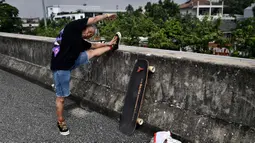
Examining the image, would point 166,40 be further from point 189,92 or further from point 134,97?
point 189,92

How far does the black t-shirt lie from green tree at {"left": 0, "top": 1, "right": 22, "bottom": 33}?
39644mm

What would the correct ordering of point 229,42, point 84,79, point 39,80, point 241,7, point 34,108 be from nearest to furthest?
point 34,108
point 84,79
point 39,80
point 229,42
point 241,7

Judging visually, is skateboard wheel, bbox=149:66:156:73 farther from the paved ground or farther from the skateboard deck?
the paved ground

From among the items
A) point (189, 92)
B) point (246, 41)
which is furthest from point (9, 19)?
point (189, 92)

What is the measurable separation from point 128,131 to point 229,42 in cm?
537

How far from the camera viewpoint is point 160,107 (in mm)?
3539

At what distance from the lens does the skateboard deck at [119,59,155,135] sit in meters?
3.53

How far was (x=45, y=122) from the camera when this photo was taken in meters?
3.84

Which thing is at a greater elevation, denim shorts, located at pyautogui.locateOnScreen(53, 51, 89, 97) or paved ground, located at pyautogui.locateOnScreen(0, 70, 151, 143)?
denim shorts, located at pyautogui.locateOnScreen(53, 51, 89, 97)

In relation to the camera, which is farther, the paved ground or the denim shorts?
the denim shorts

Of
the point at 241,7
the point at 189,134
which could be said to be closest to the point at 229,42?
the point at 189,134

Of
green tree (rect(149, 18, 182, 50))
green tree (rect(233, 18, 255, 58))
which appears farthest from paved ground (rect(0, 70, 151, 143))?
green tree (rect(149, 18, 182, 50))

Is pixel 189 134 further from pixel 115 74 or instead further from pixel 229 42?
pixel 229 42

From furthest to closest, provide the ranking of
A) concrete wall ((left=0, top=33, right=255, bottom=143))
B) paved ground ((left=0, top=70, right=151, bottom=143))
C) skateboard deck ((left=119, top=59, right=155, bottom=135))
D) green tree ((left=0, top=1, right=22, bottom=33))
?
green tree ((left=0, top=1, right=22, bottom=33)) → skateboard deck ((left=119, top=59, right=155, bottom=135)) → paved ground ((left=0, top=70, right=151, bottom=143)) → concrete wall ((left=0, top=33, right=255, bottom=143))
